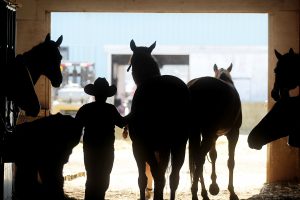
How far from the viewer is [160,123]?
5406mm

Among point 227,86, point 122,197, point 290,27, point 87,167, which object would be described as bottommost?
point 122,197

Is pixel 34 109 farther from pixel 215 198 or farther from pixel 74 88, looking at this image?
pixel 74 88

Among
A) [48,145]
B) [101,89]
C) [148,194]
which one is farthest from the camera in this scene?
[148,194]

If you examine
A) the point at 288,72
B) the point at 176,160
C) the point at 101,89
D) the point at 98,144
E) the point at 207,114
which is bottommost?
the point at 176,160

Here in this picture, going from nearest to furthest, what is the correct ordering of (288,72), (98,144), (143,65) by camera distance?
(288,72)
(98,144)
(143,65)

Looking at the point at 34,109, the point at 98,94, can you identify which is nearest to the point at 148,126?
the point at 98,94

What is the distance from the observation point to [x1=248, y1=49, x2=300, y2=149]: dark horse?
4105mm

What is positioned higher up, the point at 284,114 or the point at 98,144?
the point at 284,114

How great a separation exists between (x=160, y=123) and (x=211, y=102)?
1.00 m

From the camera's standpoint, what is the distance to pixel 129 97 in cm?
2192

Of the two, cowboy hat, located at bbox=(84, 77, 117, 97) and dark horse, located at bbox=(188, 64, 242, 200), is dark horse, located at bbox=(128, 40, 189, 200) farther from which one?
dark horse, located at bbox=(188, 64, 242, 200)

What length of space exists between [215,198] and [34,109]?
3696 mm

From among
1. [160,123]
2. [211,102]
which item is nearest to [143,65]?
[211,102]

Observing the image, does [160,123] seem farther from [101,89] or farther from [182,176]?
[182,176]
